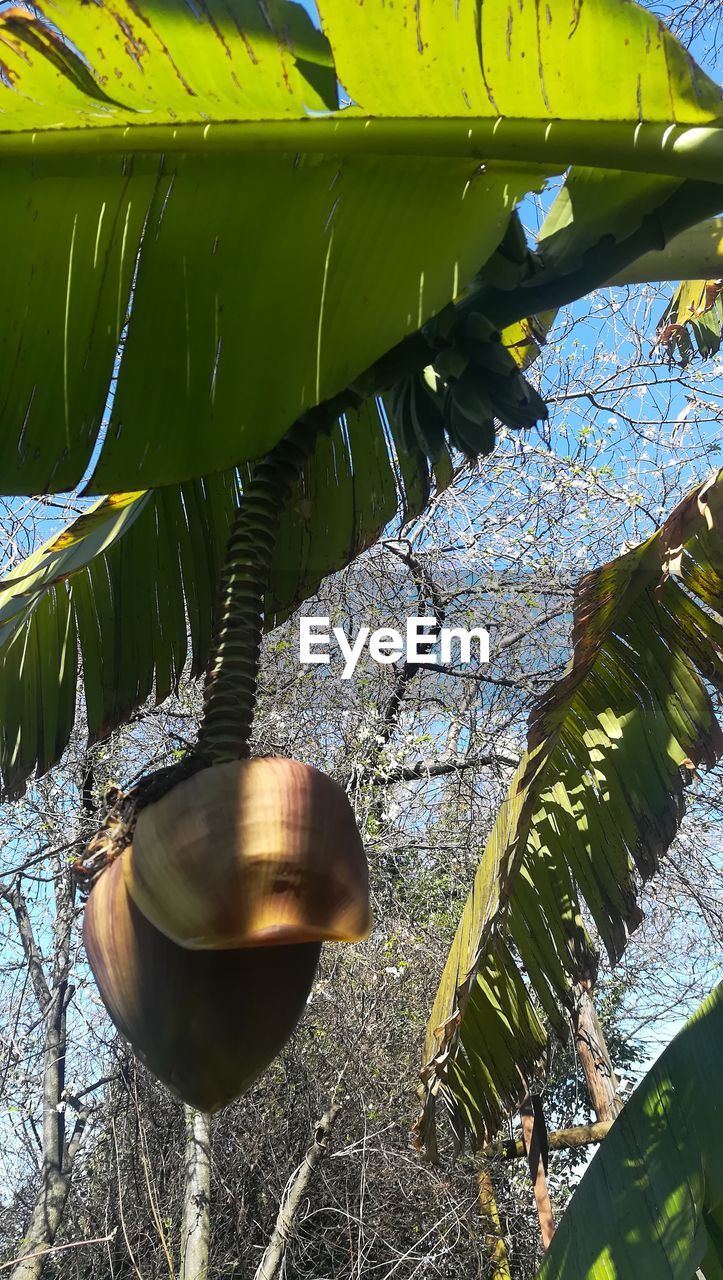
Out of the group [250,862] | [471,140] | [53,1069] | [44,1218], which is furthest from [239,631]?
[53,1069]

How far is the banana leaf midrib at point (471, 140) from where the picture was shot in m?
0.86

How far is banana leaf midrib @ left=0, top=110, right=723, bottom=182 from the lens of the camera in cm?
86

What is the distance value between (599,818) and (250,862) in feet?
4.81

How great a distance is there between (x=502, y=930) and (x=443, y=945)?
131 inches

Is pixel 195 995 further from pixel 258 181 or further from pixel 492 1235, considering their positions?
pixel 492 1235

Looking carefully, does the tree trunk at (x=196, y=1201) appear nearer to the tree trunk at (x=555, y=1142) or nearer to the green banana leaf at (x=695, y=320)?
the tree trunk at (x=555, y=1142)

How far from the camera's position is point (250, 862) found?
59 centimetres

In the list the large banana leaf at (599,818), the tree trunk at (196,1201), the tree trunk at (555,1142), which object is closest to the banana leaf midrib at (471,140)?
the large banana leaf at (599,818)

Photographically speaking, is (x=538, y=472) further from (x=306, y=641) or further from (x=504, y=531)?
(x=306, y=641)

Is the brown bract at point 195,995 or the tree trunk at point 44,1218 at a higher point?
the brown bract at point 195,995

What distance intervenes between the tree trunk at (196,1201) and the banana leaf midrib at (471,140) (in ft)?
14.1

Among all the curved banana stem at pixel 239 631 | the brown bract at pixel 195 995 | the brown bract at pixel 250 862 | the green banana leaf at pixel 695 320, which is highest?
the green banana leaf at pixel 695 320

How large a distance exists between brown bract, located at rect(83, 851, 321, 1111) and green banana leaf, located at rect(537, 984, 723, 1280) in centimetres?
108

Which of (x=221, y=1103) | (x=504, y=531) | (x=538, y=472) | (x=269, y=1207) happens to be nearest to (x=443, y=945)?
(x=269, y=1207)
